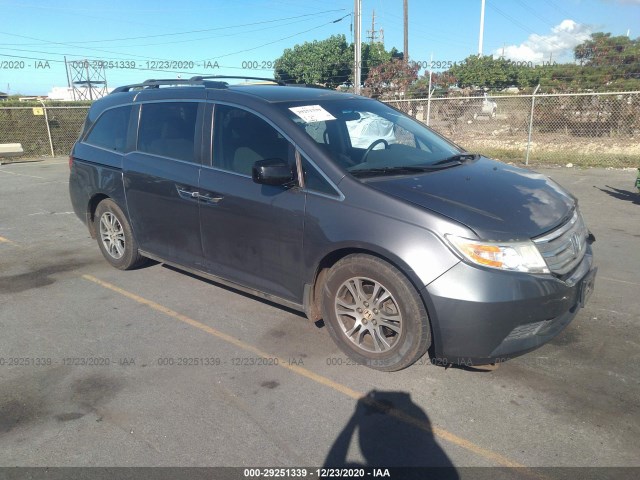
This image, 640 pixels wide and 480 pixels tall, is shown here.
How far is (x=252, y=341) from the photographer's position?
371 centimetres

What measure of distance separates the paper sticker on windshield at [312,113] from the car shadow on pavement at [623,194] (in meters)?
7.20

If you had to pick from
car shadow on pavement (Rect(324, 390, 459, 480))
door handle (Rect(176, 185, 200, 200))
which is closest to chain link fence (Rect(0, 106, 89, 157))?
door handle (Rect(176, 185, 200, 200))

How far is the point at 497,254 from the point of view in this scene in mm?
2766

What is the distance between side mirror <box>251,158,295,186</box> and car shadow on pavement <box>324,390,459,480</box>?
61.7 inches

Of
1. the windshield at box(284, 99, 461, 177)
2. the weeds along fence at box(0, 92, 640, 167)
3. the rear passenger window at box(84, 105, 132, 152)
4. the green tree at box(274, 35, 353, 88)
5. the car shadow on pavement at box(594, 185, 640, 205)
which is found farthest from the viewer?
the green tree at box(274, 35, 353, 88)

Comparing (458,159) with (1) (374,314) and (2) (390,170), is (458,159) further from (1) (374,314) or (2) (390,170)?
(1) (374,314)

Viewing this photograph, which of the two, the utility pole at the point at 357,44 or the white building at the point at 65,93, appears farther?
the white building at the point at 65,93

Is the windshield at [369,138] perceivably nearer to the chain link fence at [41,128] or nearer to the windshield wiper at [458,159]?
the windshield wiper at [458,159]

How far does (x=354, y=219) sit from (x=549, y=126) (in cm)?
1677

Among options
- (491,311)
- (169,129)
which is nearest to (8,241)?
(169,129)

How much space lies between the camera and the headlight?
2.76 metres

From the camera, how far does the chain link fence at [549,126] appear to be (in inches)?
567

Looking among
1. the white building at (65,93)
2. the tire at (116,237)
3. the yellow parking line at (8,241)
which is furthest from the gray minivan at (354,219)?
the white building at (65,93)

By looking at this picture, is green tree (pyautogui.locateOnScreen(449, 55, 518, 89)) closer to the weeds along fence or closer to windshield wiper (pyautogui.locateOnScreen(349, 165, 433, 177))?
the weeds along fence
